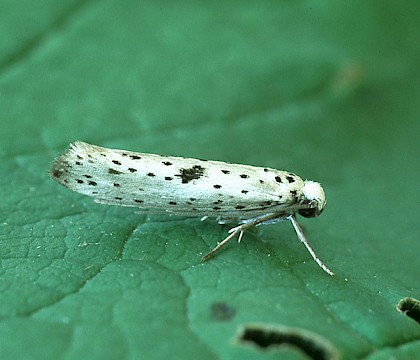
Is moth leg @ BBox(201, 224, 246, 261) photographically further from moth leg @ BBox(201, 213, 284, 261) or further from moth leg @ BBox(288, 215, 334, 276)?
moth leg @ BBox(288, 215, 334, 276)

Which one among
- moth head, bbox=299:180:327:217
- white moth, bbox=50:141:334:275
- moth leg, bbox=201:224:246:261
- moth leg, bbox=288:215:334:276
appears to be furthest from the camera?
moth head, bbox=299:180:327:217

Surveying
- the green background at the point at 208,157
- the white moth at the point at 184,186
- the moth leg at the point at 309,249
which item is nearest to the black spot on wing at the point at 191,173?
the white moth at the point at 184,186

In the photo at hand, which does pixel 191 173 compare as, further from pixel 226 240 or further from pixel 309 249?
pixel 309 249

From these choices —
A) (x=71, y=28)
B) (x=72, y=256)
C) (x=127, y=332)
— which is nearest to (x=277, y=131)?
(x=71, y=28)

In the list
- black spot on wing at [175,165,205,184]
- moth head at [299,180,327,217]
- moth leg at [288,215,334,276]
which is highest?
black spot on wing at [175,165,205,184]

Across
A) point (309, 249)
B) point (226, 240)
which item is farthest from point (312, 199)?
point (226, 240)

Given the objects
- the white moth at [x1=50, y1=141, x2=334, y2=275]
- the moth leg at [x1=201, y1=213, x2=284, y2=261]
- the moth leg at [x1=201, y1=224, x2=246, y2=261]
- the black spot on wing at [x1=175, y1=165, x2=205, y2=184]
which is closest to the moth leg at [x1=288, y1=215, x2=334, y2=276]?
the white moth at [x1=50, y1=141, x2=334, y2=275]

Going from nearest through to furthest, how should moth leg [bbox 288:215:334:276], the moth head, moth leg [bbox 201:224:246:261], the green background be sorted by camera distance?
the green background
moth leg [bbox 201:224:246:261]
moth leg [bbox 288:215:334:276]
the moth head

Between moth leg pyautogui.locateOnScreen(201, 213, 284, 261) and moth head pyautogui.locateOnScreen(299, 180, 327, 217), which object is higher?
moth head pyautogui.locateOnScreen(299, 180, 327, 217)
